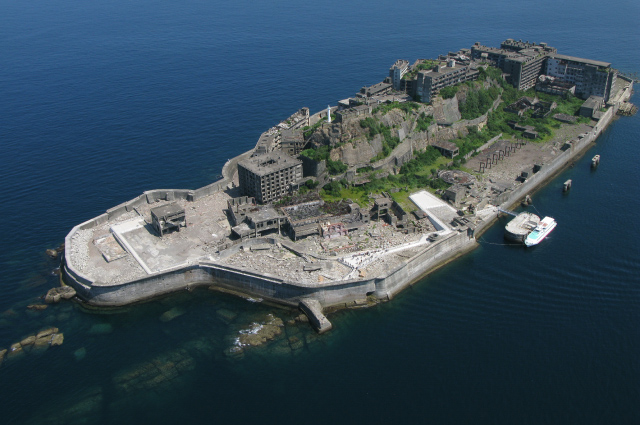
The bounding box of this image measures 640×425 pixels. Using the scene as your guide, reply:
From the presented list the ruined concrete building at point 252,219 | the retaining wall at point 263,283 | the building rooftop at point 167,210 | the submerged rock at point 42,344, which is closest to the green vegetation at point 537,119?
the retaining wall at point 263,283

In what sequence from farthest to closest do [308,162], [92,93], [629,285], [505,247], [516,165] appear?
1. [92,93]
2. [516,165]
3. [308,162]
4. [505,247]
5. [629,285]

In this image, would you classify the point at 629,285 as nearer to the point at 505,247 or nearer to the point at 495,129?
the point at 505,247

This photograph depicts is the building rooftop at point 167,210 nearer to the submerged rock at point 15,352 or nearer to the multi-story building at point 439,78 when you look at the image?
the submerged rock at point 15,352

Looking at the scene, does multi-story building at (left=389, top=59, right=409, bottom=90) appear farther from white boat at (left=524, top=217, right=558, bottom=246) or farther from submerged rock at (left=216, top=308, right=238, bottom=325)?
submerged rock at (left=216, top=308, right=238, bottom=325)

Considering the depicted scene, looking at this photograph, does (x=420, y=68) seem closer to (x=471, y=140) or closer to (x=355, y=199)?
(x=471, y=140)

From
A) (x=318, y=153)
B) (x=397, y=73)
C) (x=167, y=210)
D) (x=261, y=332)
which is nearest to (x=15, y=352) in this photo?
(x=167, y=210)

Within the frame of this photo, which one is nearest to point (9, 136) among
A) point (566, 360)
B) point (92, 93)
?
point (92, 93)
